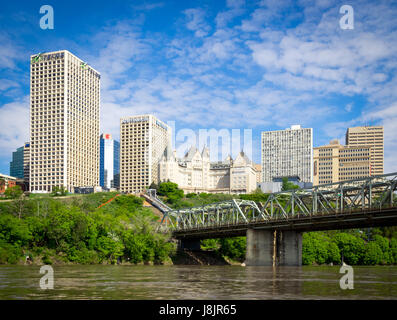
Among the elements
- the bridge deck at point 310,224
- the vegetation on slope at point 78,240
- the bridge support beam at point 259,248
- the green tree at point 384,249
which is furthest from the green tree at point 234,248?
the green tree at point 384,249

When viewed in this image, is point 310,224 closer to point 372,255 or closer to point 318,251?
point 318,251

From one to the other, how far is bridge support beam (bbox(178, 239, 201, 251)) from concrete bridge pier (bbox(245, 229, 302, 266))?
31427mm

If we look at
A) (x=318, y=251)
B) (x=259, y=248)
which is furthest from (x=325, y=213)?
(x=318, y=251)

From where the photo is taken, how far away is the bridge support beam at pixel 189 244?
480 ft

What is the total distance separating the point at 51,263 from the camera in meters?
99.2

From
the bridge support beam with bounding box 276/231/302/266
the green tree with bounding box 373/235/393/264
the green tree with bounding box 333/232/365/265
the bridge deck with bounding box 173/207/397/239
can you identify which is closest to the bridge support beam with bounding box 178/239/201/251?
the bridge deck with bounding box 173/207/397/239

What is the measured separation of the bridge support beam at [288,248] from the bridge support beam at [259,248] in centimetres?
195

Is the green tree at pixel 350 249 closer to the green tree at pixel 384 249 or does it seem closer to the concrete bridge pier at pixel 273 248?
the green tree at pixel 384 249
